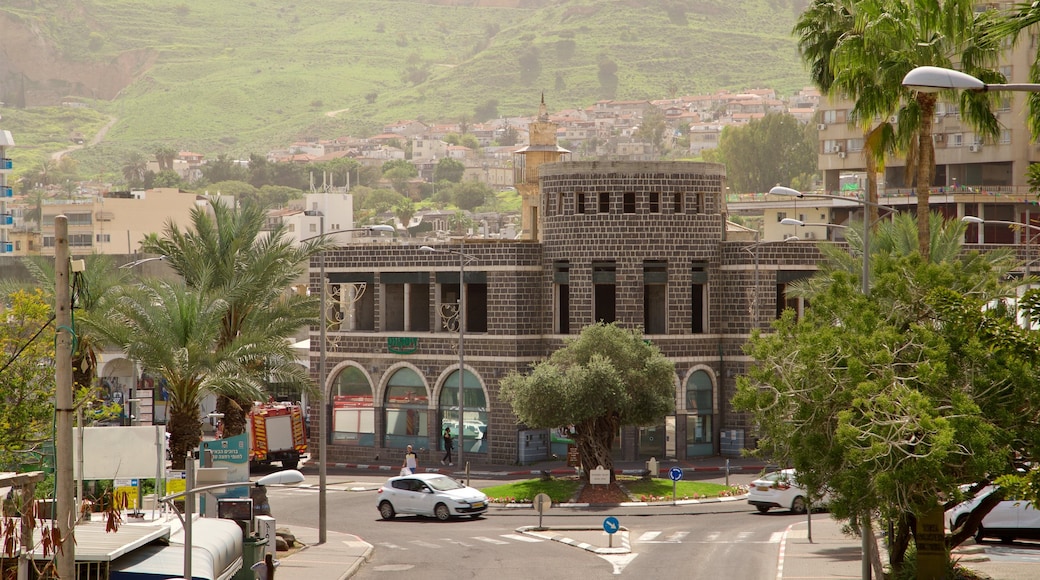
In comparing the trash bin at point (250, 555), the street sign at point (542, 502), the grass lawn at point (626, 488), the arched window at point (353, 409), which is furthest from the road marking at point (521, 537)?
the arched window at point (353, 409)

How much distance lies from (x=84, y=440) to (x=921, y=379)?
48.2ft

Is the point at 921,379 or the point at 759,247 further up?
the point at 759,247

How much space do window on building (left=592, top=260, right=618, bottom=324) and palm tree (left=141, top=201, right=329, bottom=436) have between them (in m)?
16.0

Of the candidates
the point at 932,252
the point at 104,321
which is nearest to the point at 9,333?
the point at 104,321

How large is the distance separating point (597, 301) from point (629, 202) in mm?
5303

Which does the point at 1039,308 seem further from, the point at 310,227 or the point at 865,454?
the point at 310,227

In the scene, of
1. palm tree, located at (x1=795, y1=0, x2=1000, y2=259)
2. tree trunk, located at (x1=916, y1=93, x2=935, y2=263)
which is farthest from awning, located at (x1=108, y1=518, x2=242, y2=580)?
tree trunk, located at (x1=916, y1=93, x2=935, y2=263)

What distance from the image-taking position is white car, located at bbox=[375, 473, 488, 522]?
41.1 metres

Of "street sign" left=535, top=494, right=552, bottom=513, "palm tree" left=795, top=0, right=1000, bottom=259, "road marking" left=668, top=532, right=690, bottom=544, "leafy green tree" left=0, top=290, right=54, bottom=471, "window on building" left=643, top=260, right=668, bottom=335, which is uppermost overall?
"palm tree" left=795, top=0, right=1000, bottom=259

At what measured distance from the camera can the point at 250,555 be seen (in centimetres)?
2741

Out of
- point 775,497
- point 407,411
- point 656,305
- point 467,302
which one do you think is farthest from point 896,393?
point 467,302

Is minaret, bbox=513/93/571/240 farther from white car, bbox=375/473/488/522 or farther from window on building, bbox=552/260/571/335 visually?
A: white car, bbox=375/473/488/522

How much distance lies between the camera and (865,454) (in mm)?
20391

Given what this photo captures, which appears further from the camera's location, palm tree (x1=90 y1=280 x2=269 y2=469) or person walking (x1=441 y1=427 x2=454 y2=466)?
person walking (x1=441 y1=427 x2=454 y2=466)
